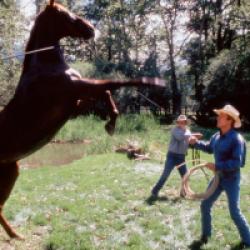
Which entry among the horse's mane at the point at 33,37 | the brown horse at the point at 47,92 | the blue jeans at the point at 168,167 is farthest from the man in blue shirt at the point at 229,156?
the horse's mane at the point at 33,37

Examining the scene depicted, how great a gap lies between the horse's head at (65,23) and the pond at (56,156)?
10.6 metres

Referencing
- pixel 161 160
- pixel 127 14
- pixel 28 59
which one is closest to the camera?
pixel 28 59

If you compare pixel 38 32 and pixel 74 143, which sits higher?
pixel 38 32

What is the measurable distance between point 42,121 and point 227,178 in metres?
3.52

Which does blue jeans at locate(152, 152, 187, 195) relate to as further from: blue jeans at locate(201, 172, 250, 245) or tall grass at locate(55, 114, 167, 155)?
tall grass at locate(55, 114, 167, 155)

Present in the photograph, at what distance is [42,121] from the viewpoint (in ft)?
9.93

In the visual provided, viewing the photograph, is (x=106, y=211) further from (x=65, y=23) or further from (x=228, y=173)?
(x=65, y=23)

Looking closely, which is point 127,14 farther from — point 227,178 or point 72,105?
point 72,105

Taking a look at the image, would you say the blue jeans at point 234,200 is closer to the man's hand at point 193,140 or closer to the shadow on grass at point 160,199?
the man's hand at point 193,140

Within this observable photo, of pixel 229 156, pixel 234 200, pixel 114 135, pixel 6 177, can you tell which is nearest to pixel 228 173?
pixel 229 156

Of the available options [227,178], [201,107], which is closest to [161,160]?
[227,178]

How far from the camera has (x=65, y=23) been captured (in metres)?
3.14

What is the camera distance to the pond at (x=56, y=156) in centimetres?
1427

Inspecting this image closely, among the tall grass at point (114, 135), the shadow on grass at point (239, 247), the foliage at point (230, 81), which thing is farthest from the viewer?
the foliage at point (230, 81)
